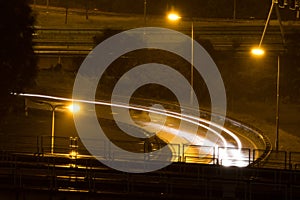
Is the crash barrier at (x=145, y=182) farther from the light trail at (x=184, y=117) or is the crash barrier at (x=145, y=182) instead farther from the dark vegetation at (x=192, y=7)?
the dark vegetation at (x=192, y=7)

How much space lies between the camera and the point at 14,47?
2409 cm

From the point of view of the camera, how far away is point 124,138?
2975 cm

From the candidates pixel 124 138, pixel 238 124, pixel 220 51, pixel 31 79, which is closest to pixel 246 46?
pixel 220 51

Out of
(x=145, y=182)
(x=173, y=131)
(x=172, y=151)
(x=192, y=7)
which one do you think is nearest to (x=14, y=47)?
(x=172, y=151)

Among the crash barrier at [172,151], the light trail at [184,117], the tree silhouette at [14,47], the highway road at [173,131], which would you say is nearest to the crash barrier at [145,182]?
the crash barrier at [172,151]

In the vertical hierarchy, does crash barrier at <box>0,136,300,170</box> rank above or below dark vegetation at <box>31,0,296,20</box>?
below

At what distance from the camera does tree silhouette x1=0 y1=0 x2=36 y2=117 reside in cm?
2377

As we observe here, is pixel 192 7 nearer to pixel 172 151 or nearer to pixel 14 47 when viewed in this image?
pixel 172 151

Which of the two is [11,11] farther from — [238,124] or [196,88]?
[196,88]

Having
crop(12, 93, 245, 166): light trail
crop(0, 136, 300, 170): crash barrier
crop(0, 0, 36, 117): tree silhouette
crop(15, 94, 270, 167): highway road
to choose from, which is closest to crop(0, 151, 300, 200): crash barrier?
crop(0, 136, 300, 170): crash barrier

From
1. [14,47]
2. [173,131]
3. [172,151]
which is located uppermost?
[14,47]

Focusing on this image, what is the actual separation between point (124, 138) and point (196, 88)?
11271 millimetres

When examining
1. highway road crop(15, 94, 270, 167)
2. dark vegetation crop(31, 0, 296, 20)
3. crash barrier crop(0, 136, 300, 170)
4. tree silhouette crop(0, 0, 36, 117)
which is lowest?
crash barrier crop(0, 136, 300, 170)

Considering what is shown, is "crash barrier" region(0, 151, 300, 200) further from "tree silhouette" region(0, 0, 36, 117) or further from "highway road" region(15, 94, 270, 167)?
"highway road" region(15, 94, 270, 167)
